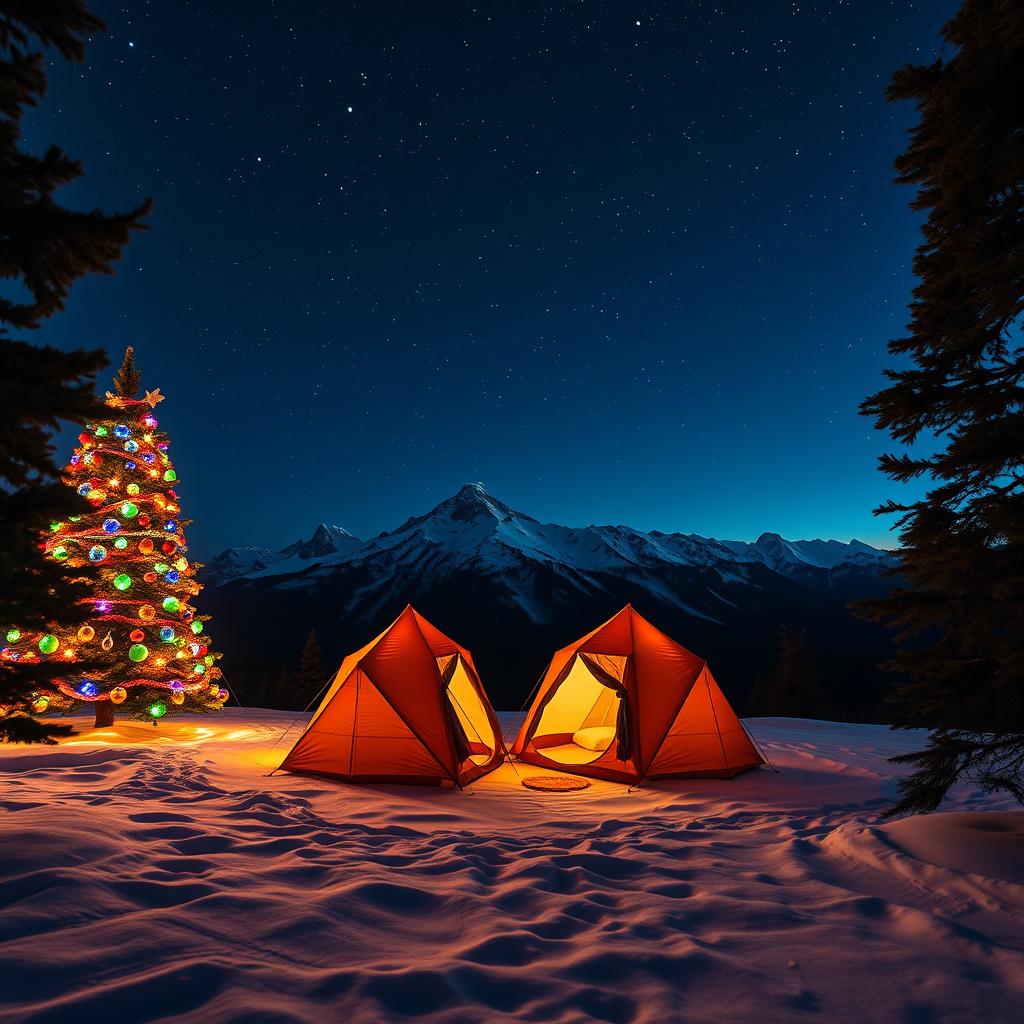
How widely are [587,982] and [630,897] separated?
120 cm

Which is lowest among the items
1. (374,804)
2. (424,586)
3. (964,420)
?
(374,804)

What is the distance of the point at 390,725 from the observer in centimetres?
768

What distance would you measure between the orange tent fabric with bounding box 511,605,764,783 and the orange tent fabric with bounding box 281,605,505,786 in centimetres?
206

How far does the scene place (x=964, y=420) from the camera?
179 inches

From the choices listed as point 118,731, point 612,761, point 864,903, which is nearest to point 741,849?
point 864,903

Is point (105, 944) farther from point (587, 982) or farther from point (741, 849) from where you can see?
point (741, 849)

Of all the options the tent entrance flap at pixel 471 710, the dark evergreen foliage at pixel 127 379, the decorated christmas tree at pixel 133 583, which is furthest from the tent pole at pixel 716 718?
the dark evergreen foliage at pixel 127 379

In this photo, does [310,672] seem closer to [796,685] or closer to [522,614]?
[796,685]

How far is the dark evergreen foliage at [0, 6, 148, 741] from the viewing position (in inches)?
120

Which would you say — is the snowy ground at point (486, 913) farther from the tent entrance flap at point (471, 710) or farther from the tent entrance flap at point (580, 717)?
the tent entrance flap at point (580, 717)

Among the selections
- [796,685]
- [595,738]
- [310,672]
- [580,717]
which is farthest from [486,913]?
[796,685]

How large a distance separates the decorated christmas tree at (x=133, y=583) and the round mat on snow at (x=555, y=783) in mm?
6811

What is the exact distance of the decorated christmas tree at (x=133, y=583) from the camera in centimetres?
965

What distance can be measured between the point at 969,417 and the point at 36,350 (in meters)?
6.82
